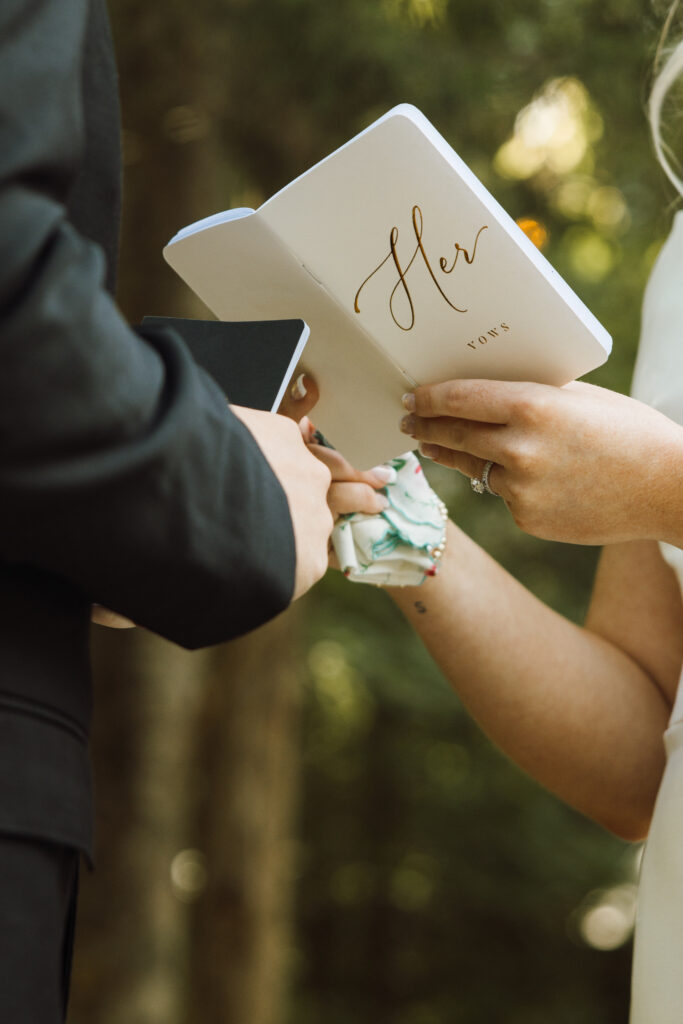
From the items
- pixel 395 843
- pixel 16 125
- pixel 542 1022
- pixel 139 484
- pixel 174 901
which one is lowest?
pixel 542 1022

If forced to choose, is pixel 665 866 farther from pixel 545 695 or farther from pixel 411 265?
A: pixel 411 265

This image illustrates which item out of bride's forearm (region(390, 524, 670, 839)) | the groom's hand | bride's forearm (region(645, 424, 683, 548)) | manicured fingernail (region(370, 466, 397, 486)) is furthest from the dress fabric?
the groom's hand

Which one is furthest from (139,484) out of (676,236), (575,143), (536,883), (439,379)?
(536,883)

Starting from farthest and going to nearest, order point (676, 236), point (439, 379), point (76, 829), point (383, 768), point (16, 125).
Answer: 1. point (383, 768)
2. point (676, 236)
3. point (439, 379)
4. point (76, 829)
5. point (16, 125)

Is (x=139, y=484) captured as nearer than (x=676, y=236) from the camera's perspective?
Yes

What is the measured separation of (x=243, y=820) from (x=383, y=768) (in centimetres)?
326

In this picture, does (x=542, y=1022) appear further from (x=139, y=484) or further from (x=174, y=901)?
(x=139, y=484)

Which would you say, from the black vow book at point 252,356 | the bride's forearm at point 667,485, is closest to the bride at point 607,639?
the bride's forearm at point 667,485

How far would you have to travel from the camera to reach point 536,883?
5.95 m

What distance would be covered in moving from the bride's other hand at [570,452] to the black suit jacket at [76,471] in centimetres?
36

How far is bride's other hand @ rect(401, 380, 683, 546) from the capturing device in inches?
42.4

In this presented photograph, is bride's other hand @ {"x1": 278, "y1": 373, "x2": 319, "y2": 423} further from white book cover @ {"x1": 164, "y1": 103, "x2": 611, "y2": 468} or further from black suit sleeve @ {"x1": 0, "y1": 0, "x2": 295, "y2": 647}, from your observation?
black suit sleeve @ {"x1": 0, "y1": 0, "x2": 295, "y2": 647}

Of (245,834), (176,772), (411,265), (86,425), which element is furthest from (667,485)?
(245,834)

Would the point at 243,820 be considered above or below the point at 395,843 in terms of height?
above
